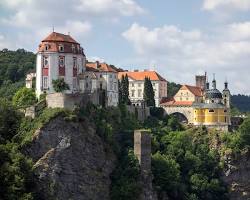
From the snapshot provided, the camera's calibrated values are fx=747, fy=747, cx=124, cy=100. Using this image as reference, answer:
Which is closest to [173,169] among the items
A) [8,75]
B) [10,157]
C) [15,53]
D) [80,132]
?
[80,132]

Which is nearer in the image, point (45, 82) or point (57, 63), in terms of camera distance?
point (45, 82)

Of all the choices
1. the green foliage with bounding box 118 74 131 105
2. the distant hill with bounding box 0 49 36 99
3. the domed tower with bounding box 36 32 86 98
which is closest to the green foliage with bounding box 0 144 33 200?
the domed tower with bounding box 36 32 86 98

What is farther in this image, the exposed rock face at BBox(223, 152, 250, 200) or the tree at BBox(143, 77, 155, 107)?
the tree at BBox(143, 77, 155, 107)

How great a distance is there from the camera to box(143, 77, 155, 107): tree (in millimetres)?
97438

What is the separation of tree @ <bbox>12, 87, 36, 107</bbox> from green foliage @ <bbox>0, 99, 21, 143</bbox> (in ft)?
11.9

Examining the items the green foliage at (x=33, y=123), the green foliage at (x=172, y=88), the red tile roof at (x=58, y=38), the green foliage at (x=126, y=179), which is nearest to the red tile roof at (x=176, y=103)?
the green foliage at (x=172, y=88)

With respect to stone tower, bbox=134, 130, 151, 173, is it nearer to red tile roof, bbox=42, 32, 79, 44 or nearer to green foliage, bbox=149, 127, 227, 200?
green foliage, bbox=149, 127, 227, 200

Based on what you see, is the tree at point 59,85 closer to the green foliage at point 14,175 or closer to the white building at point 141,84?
the green foliage at point 14,175

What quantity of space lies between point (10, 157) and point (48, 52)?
58.8 feet

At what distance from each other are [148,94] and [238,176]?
1570 cm

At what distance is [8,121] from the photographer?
72562 millimetres

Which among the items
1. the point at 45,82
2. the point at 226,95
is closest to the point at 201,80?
the point at 226,95

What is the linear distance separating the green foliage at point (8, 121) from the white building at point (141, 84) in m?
28.8

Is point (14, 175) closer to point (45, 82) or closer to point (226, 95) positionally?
point (45, 82)
